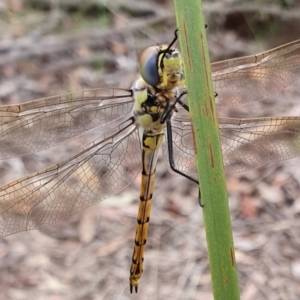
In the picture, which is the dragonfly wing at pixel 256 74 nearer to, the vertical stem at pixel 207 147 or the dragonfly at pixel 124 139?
the dragonfly at pixel 124 139

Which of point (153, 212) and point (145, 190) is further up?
point (153, 212)

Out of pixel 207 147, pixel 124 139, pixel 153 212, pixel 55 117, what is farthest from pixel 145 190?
pixel 153 212

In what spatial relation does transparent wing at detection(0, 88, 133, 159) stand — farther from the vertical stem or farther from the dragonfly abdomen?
the vertical stem

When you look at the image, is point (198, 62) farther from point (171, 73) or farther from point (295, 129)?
point (295, 129)

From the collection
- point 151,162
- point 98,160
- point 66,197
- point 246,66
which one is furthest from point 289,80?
point 66,197

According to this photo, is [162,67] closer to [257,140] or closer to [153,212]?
[257,140]

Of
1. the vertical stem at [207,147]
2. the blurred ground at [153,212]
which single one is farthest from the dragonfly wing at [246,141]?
the blurred ground at [153,212]
